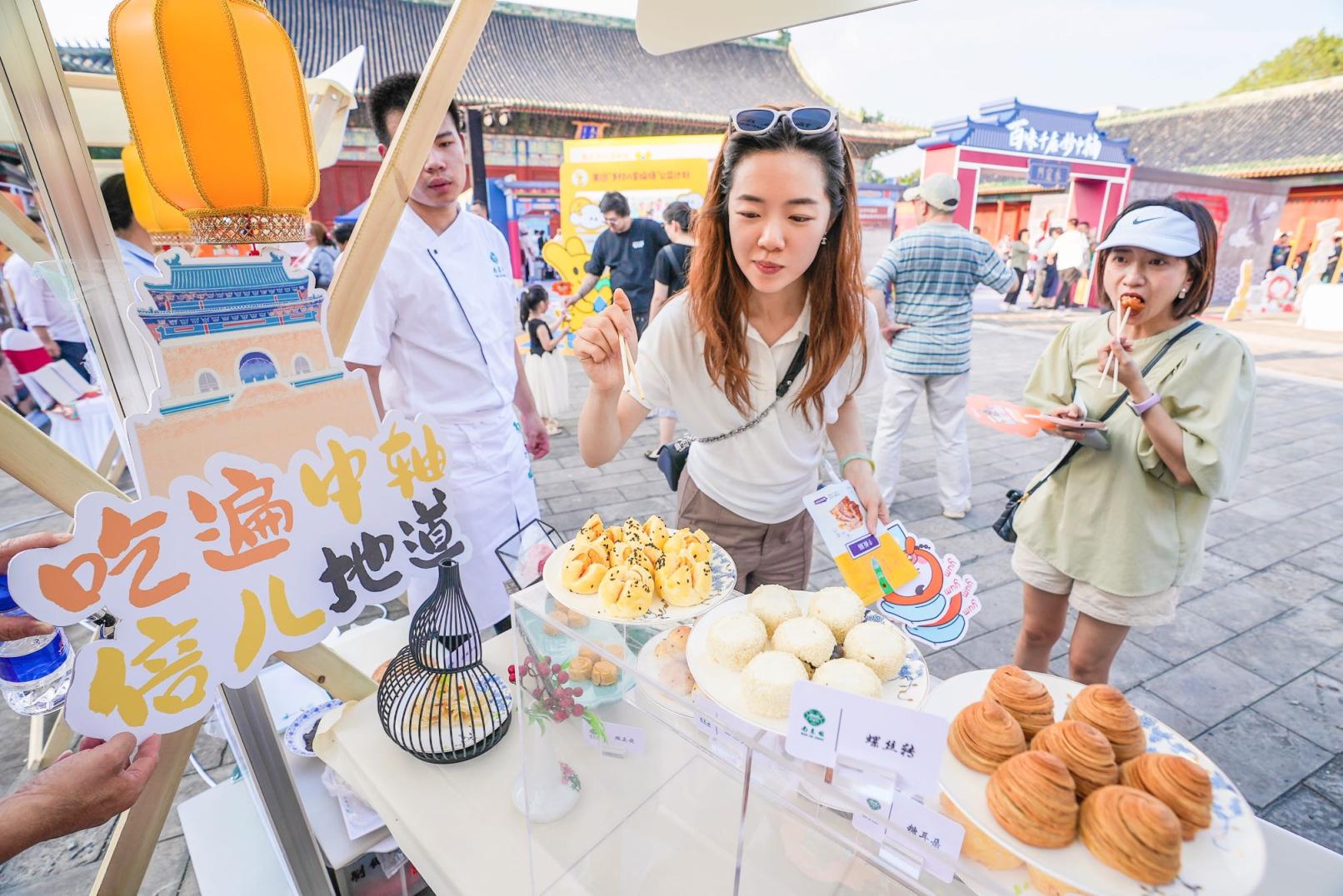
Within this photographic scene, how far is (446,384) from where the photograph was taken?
212 cm

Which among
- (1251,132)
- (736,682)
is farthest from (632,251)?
(1251,132)

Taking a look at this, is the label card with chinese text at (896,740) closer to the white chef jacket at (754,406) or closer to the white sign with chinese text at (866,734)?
the white sign with chinese text at (866,734)

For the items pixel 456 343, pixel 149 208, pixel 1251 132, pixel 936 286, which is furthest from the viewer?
pixel 1251 132

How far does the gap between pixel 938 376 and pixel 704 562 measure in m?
3.16

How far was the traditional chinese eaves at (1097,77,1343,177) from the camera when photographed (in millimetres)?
17234

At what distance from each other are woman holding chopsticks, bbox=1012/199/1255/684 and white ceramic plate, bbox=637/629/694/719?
136 cm

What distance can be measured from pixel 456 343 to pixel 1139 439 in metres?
2.09

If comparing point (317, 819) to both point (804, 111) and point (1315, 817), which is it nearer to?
point (804, 111)

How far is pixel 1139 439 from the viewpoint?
1.73 metres

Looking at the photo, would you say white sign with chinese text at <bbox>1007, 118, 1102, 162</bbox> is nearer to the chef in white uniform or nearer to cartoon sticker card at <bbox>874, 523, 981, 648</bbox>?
the chef in white uniform

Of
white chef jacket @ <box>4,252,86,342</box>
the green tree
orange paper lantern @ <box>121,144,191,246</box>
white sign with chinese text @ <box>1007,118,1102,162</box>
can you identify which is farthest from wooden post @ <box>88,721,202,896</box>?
the green tree

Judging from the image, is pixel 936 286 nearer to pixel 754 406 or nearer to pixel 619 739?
pixel 754 406

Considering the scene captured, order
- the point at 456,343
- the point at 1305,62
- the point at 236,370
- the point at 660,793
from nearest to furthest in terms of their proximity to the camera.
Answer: the point at 236,370, the point at 660,793, the point at 456,343, the point at 1305,62

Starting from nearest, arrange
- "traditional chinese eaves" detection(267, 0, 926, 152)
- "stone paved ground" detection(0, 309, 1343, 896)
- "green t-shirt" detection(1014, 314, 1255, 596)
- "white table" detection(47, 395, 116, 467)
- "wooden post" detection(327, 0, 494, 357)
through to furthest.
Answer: "wooden post" detection(327, 0, 494, 357) < "green t-shirt" detection(1014, 314, 1255, 596) < "stone paved ground" detection(0, 309, 1343, 896) < "white table" detection(47, 395, 116, 467) < "traditional chinese eaves" detection(267, 0, 926, 152)
